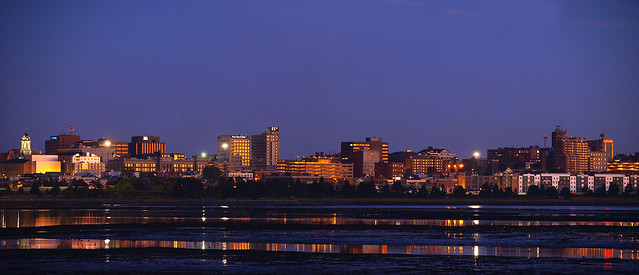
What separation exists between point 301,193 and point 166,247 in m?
132

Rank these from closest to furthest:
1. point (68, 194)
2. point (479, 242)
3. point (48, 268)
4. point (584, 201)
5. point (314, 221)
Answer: point (48, 268), point (479, 242), point (314, 221), point (68, 194), point (584, 201)

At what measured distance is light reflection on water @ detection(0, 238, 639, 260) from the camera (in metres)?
59.4

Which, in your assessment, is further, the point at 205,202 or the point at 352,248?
the point at 205,202

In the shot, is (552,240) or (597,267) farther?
(552,240)

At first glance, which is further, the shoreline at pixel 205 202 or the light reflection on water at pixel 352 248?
the shoreline at pixel 205 202

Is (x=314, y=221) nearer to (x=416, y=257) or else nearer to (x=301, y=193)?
(x=416, y=257)

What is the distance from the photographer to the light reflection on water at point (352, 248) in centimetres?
5944

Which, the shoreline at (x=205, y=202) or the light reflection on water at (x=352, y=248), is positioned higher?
the light reflection on water at (x=352, y=248)

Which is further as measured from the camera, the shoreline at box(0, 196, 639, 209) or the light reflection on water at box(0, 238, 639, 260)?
the shoreline at box(0, 196, 639, 209)

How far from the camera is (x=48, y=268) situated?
2010 inches

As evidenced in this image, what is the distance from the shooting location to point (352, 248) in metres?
62.9

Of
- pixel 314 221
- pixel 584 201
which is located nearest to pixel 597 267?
pixel 314 221

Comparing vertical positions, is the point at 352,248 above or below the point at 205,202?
above

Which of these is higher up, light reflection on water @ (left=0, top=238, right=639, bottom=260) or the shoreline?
light reflection on water @ (left=0, top=238, right=639, bottom=260)
